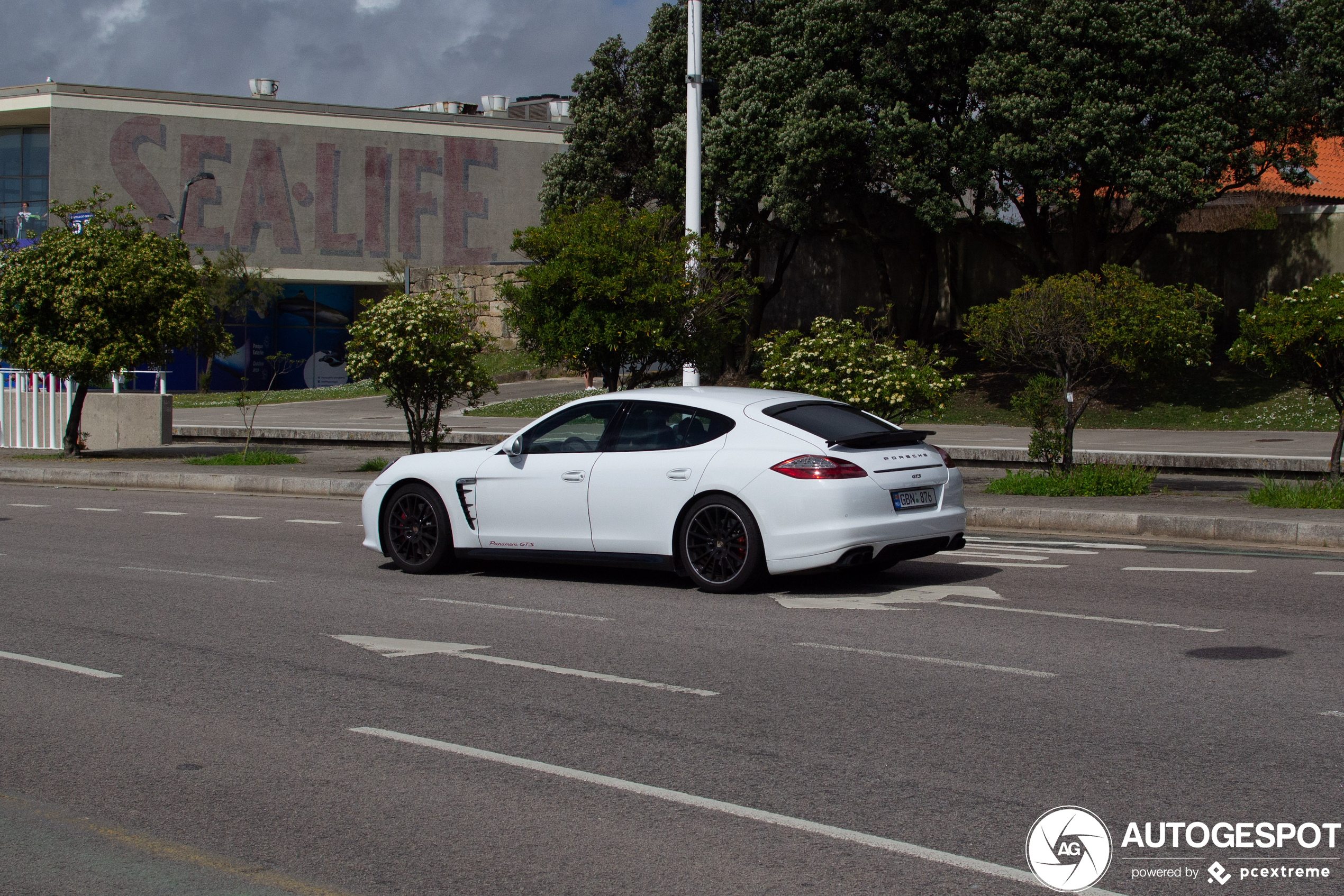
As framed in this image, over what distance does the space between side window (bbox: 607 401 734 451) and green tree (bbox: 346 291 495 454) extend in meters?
9.52

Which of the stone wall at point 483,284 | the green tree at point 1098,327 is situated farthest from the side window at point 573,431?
the stone wall at point 483,284

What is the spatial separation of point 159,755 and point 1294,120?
97.6 feet

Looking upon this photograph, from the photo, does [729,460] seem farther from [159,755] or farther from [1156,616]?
[159,755]

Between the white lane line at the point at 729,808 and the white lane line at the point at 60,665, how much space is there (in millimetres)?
1994

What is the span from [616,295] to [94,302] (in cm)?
1154

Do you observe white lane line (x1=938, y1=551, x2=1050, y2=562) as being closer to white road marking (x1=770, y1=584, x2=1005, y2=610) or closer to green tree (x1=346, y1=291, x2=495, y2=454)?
white road marking (x1=770, y1=584, x2=1005, y2=610)

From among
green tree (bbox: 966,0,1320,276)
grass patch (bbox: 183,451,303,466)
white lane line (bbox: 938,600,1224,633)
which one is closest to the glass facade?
grass patch (bbox: 183,451,303,466)

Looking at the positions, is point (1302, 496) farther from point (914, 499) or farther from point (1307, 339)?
point (914, 499)

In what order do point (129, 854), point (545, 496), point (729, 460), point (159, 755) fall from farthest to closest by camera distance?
point (545, 496) < point (729, 460) < point (159, 755) < point (129, 854)

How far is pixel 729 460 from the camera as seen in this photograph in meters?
9.49

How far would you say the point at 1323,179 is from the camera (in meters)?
40.6

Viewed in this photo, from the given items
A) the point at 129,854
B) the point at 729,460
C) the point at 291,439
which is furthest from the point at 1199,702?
the point at 291,439

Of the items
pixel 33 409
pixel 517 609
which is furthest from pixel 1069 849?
pixel 33 409

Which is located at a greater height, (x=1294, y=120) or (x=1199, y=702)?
(x=1294, y=120)
